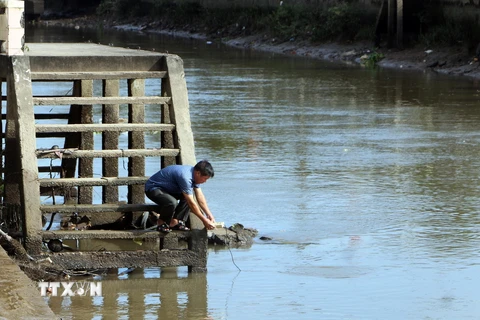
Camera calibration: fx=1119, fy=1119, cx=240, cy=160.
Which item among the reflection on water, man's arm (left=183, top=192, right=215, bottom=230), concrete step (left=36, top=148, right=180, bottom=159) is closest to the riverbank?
concrete step (left=36, top=148, right=180, bottom=159)

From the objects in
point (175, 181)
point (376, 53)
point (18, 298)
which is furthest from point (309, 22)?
point (18, 298)

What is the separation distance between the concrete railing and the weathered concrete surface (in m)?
2.64

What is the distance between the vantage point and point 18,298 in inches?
290

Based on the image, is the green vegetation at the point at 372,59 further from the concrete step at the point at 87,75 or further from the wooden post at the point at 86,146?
the concrete step at the point at 87,75

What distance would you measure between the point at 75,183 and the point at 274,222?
2.65m

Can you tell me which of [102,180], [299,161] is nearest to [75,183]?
[102,180]

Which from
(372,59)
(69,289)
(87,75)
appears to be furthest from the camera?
(372,59)

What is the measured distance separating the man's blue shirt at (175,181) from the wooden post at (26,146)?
3.32ft

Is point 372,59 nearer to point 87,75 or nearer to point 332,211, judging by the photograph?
point 332,211

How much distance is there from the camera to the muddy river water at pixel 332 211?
8891 millimetres

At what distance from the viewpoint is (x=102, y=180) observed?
32.3 ft

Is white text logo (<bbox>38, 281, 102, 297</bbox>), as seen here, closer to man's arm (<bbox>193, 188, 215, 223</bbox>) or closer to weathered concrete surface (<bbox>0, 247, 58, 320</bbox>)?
weathered concrete surface (<bbox>0, 247, 58, 320</bbox>)

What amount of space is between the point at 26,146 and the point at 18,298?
2.52 m

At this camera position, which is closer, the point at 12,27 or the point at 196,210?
the point at 196,210
